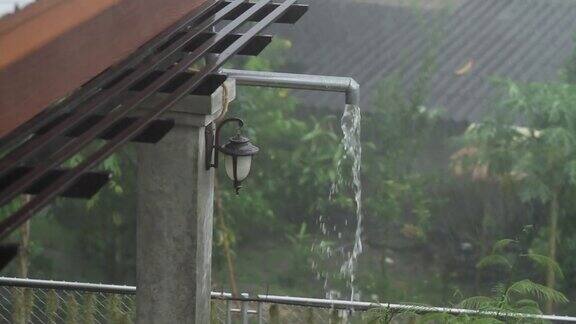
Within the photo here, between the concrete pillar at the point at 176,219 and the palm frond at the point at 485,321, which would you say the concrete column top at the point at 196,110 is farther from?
the palm frond at the point at 485,321

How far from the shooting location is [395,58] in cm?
1034

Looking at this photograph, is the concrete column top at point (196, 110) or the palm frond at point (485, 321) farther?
the concrete column top at point (196, 110)

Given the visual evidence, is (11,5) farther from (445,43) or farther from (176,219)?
(445,43)

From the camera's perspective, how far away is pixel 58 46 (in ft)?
9.32

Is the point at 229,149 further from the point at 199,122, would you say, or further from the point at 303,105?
the point at 303,105

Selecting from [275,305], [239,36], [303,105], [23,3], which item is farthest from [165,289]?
[303,105]

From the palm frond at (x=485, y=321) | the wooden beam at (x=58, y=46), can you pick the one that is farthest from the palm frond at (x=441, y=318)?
the wooden beam at (x=58, y=46)

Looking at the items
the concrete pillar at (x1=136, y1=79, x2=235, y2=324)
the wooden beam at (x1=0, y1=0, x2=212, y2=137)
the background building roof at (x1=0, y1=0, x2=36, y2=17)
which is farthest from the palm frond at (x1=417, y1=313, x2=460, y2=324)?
the background building roof at (x1=0, y1=0, x2=36, y2=17)

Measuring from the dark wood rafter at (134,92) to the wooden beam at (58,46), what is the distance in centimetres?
6

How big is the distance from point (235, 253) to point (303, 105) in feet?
5.52

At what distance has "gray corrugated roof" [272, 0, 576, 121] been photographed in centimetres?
1005

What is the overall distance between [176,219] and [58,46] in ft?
4.00

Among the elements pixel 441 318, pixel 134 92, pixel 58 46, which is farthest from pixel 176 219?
pixel 58 46

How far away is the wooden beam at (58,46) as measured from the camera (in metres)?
2.63
